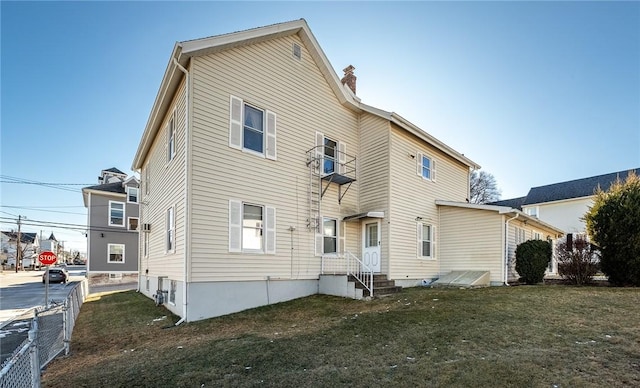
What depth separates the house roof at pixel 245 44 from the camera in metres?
9.47

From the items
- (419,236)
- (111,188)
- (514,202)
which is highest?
(111,188)

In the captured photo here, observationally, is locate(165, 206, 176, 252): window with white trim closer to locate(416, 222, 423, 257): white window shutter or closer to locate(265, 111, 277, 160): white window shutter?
locate(265, 111, 277, 160): white window shutter

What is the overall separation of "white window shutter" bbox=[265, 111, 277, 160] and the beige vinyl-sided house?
38 mm

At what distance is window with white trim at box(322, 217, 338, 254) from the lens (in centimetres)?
1239

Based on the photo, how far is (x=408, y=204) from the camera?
1361 cm

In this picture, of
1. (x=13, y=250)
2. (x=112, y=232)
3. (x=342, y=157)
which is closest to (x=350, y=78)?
(x=342, y=157)

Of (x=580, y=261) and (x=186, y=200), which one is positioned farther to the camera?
(x=580, y=261)

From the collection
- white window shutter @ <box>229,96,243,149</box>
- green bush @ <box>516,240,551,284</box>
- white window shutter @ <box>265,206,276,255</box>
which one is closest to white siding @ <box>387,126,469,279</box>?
green bush @ <box>516,240,551,284</box>

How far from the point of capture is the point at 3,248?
6900 centimetres

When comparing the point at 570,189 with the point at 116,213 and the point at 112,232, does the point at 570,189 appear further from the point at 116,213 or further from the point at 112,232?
the point at 112,232

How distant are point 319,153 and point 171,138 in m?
5.24

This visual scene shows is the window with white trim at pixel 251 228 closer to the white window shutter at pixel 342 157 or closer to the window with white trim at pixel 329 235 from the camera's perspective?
the window with white trim at pixel 329 235

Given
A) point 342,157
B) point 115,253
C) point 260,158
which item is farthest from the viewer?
point 115,253

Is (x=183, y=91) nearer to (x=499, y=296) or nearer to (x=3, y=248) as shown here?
(x=499, y=296)
